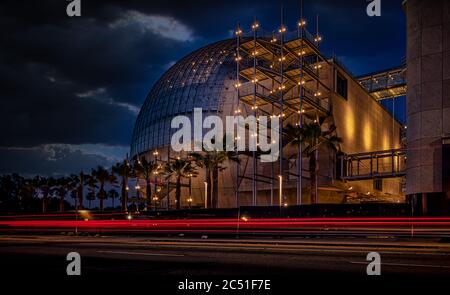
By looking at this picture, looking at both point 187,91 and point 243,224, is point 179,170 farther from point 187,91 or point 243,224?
point 243,224

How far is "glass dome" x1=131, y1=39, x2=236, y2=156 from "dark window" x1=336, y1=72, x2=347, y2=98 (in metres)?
20.9

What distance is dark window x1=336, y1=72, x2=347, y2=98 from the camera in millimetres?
65938

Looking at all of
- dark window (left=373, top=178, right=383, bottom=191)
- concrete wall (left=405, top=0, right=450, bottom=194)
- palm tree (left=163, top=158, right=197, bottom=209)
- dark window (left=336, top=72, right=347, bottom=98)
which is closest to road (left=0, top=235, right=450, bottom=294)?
concrete wall (left=405, top=0, right=450, bottom=194)

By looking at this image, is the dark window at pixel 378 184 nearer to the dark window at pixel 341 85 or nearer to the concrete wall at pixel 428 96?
the dark window at pixel 341 85

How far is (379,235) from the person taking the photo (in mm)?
24500

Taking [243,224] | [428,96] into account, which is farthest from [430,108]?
[243,224]

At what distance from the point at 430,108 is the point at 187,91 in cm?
5591

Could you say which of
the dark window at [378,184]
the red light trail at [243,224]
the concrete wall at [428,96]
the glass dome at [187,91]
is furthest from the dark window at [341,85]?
the red light trail at [243,224]

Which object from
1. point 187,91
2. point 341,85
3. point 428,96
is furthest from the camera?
point 187,91

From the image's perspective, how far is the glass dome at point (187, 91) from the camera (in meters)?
84.1

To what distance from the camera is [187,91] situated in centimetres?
8900

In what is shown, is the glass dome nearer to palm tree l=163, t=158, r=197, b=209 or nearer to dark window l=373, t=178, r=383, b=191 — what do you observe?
palm tree l=163, t=158, r=197, b=209

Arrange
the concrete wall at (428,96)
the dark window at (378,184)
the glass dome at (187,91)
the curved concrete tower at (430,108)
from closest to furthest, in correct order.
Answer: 1. the curved concrete tower at (430,108)
2. the concrete wall at (428,96)
3. the dark window at (378,184)
4. the glass dome at (187,91)

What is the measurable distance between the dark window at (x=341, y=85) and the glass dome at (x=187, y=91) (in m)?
20.9
